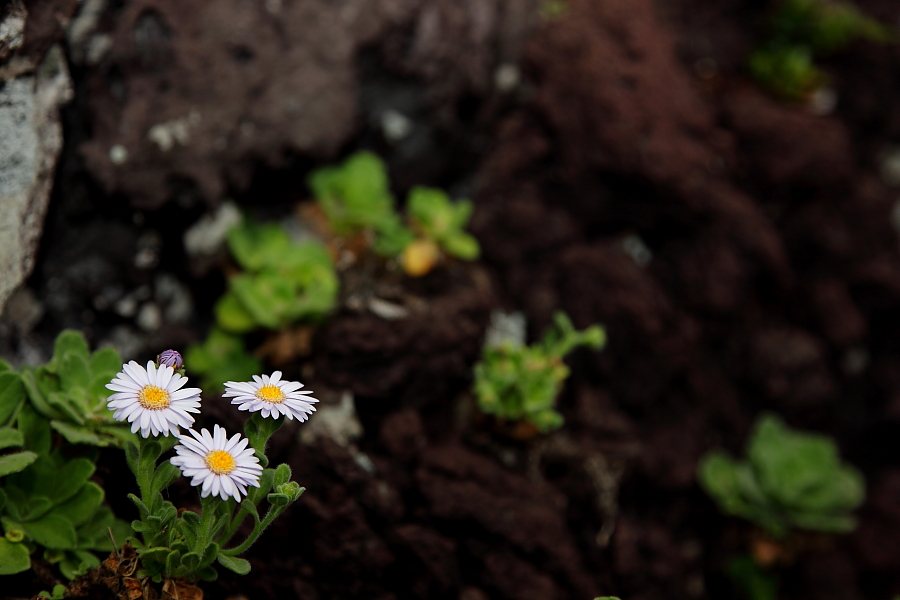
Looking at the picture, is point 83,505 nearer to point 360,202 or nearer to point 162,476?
point 162,476

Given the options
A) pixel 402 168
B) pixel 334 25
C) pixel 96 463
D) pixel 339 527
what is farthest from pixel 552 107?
pixel 96 463

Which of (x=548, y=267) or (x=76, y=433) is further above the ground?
(x=76, y=433)

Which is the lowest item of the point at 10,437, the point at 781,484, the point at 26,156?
the point at 781,484

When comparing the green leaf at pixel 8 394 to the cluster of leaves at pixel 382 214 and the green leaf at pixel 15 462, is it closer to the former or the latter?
the green leaf at pixel 15 462

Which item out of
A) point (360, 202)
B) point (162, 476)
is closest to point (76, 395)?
point (162, 476)

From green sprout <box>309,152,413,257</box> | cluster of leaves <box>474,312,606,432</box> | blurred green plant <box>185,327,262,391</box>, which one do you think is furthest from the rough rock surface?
cluster of leaves <box>474,312,606,432</box>

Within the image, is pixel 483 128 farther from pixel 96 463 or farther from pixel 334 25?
pixel 96 463
